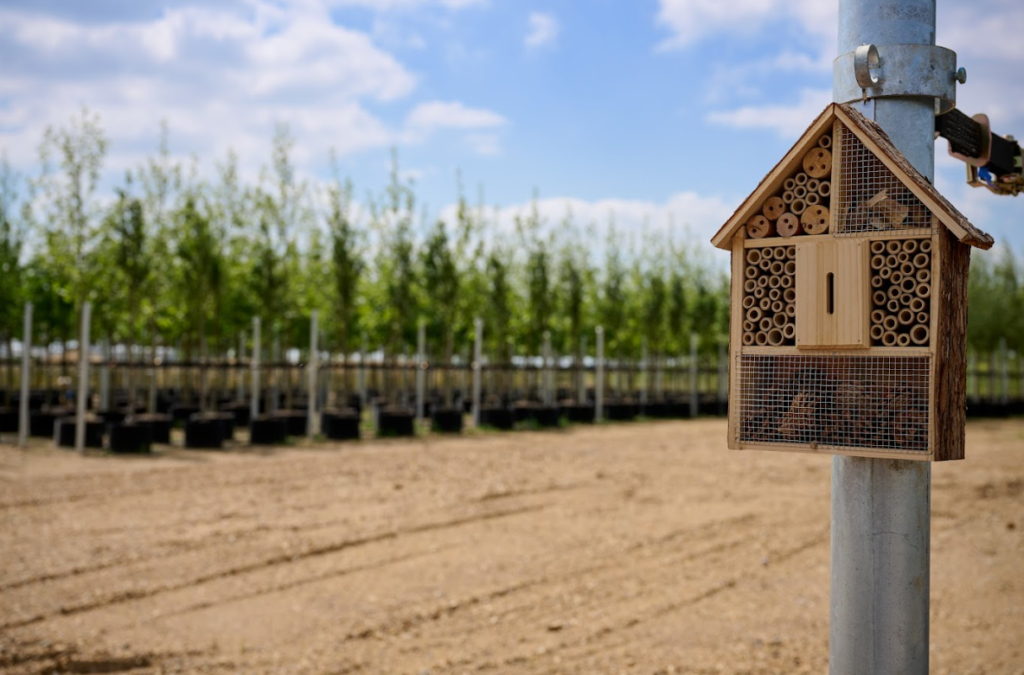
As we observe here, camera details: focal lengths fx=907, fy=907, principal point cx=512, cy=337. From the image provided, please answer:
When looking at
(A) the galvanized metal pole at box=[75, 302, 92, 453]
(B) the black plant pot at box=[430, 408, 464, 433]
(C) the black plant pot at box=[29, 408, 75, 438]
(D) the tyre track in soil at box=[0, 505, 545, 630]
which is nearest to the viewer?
(D) the tyre track in soil at box=[0, 505, 545, 630]

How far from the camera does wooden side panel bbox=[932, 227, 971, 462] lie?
210 cm

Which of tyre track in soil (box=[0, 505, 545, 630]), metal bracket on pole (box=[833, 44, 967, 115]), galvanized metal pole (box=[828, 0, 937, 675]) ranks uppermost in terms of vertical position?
metal bracket on pole (box=[833, 44, 967, 115])

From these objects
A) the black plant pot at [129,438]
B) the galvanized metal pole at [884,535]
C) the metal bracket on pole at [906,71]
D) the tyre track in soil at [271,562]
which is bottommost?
the tyre track in soil at [271,562]

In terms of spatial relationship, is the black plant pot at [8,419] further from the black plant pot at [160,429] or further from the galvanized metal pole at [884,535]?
the galvanized metal pole at [884,535]

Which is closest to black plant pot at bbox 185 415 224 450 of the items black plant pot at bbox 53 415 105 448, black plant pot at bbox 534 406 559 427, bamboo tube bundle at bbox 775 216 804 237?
black plant pot at bbox 53 415 105 448

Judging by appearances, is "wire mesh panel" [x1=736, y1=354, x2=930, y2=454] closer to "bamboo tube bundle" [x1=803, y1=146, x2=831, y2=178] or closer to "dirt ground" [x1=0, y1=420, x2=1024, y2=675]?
"bamboo tube bundle" [x1=803, y1=146, x2=831, y2=178]

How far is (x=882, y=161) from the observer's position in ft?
7.00

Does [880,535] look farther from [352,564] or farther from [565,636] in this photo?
[352,564]

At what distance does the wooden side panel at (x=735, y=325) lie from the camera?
2348 mm

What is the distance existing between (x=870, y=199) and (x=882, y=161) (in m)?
0.12

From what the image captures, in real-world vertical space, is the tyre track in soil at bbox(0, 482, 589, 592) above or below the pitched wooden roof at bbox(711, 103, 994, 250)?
below

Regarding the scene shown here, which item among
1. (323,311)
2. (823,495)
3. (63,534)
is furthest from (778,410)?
(323,311)

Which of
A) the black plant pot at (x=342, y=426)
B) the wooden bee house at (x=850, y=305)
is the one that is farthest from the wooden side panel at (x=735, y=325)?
the black plant pot at (x=342, y=426)

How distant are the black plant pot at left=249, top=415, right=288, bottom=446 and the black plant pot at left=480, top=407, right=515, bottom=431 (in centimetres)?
524
